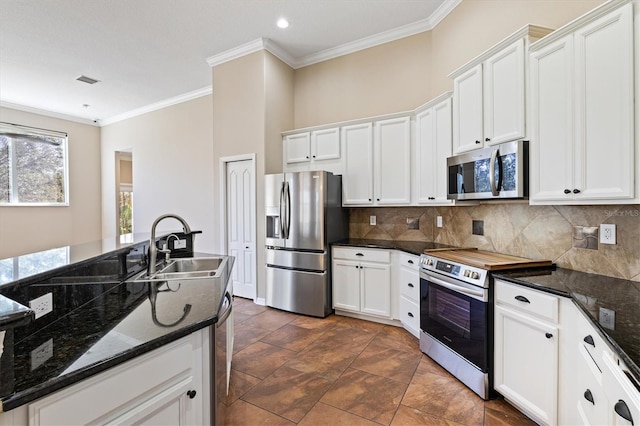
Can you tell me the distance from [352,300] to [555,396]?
2112 mm

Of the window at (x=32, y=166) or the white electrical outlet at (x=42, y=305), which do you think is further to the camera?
the window at (x=32, y=166)

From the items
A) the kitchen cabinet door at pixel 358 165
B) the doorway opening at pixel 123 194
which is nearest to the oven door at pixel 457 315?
the kitchen cabinet door at pixel 358 165

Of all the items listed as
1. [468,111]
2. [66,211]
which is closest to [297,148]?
[468,111]

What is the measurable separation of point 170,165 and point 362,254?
15.0 feet

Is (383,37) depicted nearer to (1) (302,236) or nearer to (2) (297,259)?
(1) (302,236)

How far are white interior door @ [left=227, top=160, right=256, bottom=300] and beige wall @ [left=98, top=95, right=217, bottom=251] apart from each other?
121cm

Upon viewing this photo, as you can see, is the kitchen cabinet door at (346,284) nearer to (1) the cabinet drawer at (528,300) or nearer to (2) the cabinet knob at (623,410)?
(1) the cabinet drawer at (528,300)

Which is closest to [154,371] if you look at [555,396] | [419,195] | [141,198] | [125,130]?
[555,396]

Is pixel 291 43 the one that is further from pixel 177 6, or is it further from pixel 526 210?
pixel 526 210

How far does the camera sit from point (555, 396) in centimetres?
167

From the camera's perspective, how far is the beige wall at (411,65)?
2600mm

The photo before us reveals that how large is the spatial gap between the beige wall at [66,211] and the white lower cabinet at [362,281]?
6516 mm

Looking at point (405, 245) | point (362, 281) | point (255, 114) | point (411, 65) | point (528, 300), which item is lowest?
point (362, 281)

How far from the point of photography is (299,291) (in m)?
3.73
